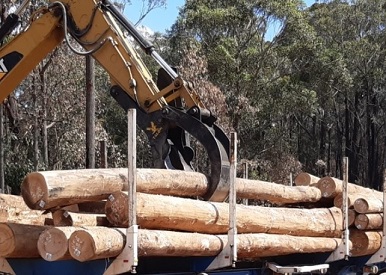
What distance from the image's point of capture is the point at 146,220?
6.43 metres

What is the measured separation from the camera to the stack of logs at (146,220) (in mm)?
5820

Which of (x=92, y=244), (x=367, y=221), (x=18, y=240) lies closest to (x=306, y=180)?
(x=367, y=221)

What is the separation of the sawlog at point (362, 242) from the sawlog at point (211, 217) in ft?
1.62

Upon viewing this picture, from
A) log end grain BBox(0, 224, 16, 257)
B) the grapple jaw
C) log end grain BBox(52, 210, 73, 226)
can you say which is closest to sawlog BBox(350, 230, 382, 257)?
the grapple jaw

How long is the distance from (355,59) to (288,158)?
11.3 m

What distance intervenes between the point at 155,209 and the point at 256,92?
1263 inches

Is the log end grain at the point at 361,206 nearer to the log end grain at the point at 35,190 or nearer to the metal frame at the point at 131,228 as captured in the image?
the metal frame at the point at 131,228

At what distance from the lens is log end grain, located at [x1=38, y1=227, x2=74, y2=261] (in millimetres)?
5742

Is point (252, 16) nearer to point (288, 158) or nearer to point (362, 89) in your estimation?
point (288, 158)

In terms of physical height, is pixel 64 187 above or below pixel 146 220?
above

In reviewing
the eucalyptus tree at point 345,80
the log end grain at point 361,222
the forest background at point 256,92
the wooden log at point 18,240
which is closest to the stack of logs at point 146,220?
the wooden log at point 18,240

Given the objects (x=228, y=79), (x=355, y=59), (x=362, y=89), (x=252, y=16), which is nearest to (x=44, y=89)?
(x=228, y=79)

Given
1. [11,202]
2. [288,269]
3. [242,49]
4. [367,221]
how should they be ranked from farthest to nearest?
[242,49], [367,221], [288,269], [11,202]

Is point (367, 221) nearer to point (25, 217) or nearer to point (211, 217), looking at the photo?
point (211, 217)
